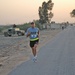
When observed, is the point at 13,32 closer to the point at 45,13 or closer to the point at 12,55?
the point at 12,55

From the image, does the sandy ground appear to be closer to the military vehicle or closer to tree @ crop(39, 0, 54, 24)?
the military vehicle

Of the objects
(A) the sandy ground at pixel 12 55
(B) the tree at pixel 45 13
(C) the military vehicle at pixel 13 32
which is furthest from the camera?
(B) the tree at pixel 45 13

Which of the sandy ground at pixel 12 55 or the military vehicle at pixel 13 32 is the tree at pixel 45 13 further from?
the sandy ground at pixel 12 55

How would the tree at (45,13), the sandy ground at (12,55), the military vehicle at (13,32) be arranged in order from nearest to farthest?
the sandy ground at (12,55) < the military vehicle at (13,32) < the tree at (45,13)

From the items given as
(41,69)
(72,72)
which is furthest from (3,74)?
(72,72)

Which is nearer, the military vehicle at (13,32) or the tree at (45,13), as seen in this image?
the military vehicle at (13,32)

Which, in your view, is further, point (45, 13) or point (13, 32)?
point (45, 13)

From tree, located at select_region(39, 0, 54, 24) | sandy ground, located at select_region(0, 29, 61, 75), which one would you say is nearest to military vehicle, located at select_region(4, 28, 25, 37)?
sandy ground, located at select_region(0, 29, 61, 75)

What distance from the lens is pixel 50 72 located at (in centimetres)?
1127

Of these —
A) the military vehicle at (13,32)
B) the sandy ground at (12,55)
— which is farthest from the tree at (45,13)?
the sandy ground at (12,55)

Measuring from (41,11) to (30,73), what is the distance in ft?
411

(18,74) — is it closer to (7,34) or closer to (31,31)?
(31,31)

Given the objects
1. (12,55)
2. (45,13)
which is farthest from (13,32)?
(45,13)

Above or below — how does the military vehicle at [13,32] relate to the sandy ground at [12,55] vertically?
below
